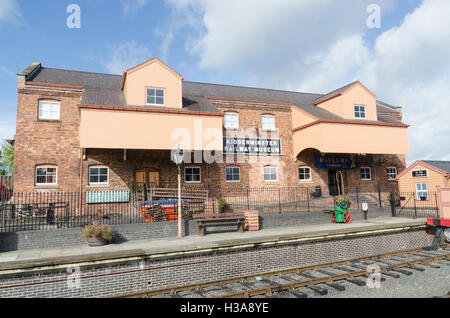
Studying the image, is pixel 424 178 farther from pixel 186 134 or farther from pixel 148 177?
pixel 148 177

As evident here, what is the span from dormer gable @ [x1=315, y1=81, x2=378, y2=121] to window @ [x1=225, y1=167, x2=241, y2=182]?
8.22m

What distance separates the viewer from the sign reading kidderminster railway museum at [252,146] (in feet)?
64.4

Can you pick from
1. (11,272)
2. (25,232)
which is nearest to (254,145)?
(25,232)

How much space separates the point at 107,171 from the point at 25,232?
6.94 metres

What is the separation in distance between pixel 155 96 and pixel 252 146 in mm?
7109

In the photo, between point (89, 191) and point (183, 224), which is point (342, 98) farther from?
point (89, 191)

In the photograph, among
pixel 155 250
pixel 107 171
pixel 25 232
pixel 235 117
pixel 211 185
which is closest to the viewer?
pixel 155 250

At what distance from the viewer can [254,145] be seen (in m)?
20.3

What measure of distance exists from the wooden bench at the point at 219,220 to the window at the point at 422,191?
43.6 feet

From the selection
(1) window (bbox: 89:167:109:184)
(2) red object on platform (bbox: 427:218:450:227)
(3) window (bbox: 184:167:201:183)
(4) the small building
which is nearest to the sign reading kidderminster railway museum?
(3) window (bbox: 184:167:201:183)

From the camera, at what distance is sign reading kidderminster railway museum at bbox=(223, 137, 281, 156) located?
1964 centimetres

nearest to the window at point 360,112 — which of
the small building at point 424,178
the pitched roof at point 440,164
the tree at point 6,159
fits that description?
the small building at point 424,178

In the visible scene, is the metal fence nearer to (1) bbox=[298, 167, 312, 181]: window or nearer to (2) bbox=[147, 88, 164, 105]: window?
(1) bbox=[298, 167, 312, 181]: window
